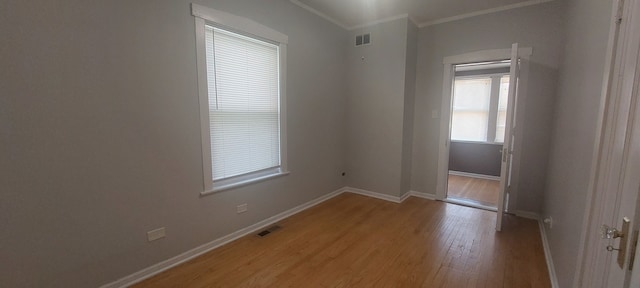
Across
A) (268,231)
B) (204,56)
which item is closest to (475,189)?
(268,231)

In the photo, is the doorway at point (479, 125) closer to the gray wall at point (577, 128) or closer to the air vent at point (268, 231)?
the gray wall at point (577, 128)

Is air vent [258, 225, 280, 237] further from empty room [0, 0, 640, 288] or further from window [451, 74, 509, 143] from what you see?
window [451, 74, 509, 143]

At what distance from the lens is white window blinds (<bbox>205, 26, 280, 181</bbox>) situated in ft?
8.11

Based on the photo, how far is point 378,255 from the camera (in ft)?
8.02

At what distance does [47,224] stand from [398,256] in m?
2.67

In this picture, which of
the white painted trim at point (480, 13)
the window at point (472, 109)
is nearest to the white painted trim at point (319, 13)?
the white painted trim at point (480, 13)

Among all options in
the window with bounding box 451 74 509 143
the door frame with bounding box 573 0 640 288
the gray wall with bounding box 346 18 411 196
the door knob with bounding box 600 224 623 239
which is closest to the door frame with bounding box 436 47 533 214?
the gray wall with bounding box 346 18 411 196

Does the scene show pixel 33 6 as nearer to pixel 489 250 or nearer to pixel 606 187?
pixel 606 187

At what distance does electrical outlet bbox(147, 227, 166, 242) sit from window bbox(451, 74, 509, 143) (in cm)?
508

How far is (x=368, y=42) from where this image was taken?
13.0 ft

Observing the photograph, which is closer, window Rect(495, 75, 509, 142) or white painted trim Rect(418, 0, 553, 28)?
white painted trim Rect(418, 0, 553, 28)

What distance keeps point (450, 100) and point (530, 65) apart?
976 millimetres

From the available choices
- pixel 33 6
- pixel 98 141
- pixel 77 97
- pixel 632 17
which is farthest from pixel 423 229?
pixel 33 6

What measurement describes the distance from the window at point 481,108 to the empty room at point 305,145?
5.39ft
